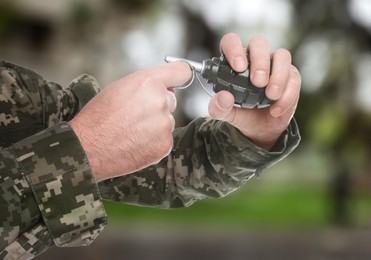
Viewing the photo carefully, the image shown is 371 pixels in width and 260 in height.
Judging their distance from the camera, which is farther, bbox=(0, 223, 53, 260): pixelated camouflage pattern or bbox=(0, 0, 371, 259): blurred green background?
bbox=(0, 0, 371, 259): blurred green background

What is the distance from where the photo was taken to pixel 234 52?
83 centimetres

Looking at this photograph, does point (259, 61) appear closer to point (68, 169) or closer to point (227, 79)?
point (227, 79)

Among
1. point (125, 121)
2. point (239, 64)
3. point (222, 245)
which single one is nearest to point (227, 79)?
point (239, 64)

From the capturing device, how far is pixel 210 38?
36.9 feet

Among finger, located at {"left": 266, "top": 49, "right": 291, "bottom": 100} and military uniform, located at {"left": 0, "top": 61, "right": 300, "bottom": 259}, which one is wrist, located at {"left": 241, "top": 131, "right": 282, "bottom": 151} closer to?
military uniform, located at {"left": 0, "top": 61, "right": 300, "bottom": 259}

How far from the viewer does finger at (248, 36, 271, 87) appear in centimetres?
82

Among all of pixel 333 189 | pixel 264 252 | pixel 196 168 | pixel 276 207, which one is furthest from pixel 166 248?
pixel 196 168

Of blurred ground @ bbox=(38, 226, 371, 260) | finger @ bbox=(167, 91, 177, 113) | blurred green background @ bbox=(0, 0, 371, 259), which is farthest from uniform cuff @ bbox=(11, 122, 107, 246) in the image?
blurred ground @ bbox=(38, 226, 371, 260)

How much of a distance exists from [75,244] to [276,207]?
15790mm

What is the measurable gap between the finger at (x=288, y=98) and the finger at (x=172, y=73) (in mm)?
110

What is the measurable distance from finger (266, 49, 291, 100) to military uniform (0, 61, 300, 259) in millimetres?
144

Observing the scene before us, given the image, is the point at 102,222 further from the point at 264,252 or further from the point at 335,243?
the point at 335,243

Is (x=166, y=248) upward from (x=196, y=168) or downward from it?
downward

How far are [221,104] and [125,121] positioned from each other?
0.37ft
